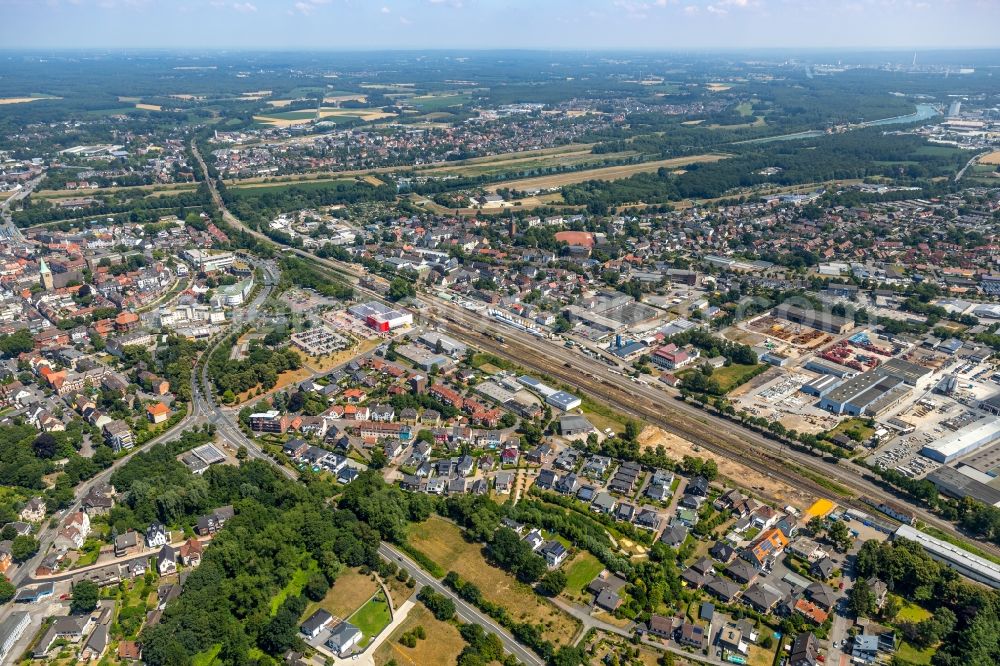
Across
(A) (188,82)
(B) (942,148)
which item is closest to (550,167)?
(B) (942,148)

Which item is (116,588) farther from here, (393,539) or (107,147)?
(107,147)

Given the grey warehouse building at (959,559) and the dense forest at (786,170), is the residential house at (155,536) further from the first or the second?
the dense forest at (786,170)

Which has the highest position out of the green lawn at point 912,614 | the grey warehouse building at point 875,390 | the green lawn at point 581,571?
the grey warehouse building at point 875,390

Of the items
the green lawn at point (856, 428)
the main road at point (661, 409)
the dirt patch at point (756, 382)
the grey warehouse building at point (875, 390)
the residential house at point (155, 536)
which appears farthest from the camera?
the dirt patch at point (756, 382)

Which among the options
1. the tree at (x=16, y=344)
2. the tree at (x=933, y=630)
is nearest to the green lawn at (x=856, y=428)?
the tree at (x=933, y=630)

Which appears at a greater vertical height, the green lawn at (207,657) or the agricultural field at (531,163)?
the agricultural field at (531,163)

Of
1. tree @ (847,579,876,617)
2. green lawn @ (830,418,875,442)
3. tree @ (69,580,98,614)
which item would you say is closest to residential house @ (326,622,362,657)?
tree @ (69,580,98,614)
